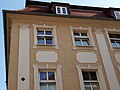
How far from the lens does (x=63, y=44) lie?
37.4 feet

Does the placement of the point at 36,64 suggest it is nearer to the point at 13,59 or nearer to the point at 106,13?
the point at 13,59

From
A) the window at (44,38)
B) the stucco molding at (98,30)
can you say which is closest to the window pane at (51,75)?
the window at (44,38)

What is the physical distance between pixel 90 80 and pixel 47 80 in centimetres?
225

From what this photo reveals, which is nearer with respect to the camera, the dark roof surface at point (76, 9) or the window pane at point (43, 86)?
the window pane at point (43, 86)

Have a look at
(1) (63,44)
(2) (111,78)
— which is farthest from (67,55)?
(2) (111,78)

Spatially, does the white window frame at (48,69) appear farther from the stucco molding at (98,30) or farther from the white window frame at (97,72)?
the stucco molding at (98,30)

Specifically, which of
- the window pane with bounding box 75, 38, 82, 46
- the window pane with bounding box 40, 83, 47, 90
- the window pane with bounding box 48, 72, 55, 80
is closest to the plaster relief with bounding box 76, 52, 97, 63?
the window pane with bounding box 75, 38, 82, 46

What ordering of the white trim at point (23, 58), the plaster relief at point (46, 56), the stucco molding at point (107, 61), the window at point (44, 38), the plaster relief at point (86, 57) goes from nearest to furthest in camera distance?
1. the white trim at point (23, 58)
2. the stucco molding at point (107, 61)
3. the plaster relief at point (46, 56)
4. the plaster relief at point (86, 57)
5. the window at point (44, 38)

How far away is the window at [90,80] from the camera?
32.4ft

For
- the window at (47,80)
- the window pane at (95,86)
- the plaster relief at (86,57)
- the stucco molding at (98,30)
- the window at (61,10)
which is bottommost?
the window pane at (95,86)

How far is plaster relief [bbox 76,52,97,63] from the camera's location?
1083 cm

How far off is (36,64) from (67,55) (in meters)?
1.87

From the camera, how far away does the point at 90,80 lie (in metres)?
10.1

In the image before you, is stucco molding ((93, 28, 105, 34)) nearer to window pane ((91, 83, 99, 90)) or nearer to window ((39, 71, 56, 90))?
window pane ((91, 83, 99, 90))
